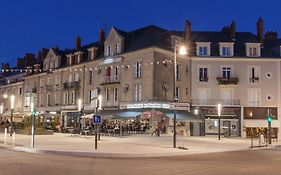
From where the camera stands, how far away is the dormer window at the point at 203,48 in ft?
137

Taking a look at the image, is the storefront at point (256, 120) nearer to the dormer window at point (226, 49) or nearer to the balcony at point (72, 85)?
the dormer window at point (226, 49)

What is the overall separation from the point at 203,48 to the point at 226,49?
2463 millimetres

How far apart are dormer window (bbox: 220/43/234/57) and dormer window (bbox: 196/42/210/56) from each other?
149cm

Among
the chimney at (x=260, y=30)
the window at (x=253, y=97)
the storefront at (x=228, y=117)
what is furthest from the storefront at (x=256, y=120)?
the chimney at (x=260, y=30)

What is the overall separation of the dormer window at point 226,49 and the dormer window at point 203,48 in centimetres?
149

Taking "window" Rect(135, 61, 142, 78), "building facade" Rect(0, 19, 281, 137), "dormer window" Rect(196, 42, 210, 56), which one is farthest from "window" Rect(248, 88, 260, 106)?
"window" Rect(135, 61, 142, 78)

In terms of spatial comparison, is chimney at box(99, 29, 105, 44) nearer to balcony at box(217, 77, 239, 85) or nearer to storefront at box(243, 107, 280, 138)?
balcony at box(217, 77, 239, 85)

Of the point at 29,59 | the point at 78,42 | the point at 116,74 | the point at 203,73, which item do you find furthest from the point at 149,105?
the point at 29,59

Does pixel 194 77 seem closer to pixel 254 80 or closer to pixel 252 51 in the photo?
pixel 254 80

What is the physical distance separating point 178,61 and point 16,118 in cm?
3098

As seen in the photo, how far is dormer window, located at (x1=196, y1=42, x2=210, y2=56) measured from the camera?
137 ft

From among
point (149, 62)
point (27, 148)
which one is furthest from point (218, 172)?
point (149, 62)

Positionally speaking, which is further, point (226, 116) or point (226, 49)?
point (226, 49)

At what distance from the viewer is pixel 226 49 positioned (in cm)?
4175
